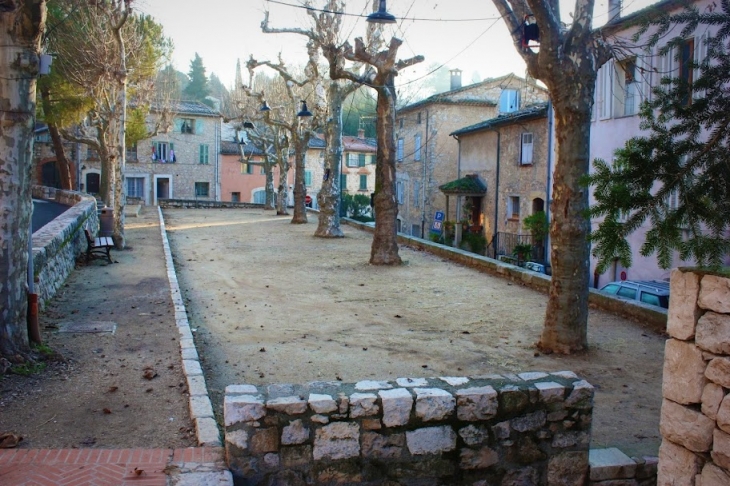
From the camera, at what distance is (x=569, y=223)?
862 centimetres

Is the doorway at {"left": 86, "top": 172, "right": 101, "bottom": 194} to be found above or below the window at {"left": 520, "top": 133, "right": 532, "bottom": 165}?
below

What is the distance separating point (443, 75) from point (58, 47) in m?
122

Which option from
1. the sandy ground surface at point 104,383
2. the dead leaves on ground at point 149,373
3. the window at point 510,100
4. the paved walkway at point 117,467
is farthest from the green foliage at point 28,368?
the window at point 510,100

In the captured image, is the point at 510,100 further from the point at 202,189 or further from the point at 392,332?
the point at 202,189

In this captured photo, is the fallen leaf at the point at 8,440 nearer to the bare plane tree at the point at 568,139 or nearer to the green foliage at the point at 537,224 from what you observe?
the bare plane tree at the point at 568,139

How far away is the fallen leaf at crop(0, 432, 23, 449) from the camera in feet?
16.5

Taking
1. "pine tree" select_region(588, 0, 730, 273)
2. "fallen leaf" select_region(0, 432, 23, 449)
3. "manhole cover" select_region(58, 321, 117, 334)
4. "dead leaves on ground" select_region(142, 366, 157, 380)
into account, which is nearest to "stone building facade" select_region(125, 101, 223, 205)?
"manhole cover" select_region(58, 321, 117, 334)

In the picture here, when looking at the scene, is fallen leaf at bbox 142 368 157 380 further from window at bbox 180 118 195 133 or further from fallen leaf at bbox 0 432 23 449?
window at bbox 180 118 195 133

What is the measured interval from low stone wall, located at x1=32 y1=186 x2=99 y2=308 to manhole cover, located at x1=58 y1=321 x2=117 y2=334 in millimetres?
756

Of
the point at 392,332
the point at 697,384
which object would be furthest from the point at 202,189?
the point at 697,384

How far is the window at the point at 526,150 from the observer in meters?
26.2

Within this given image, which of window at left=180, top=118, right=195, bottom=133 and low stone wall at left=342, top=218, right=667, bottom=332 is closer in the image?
low stone wall at left=342, top=218, right=667, bottom=332

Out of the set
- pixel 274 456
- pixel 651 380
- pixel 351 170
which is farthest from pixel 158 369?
pixel 351 170

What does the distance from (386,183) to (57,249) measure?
25.3ft
